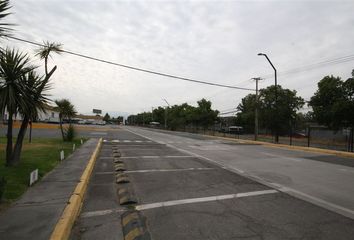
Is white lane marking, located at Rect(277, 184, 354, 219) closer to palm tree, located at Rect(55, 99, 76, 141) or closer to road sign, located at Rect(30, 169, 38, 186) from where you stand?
road sign, located at Rect(30, 169, 38, 186)

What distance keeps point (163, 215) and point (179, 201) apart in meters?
1.17

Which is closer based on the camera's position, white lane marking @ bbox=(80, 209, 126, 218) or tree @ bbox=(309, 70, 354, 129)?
white lane marking @ bbox=(80, 209, 126, 218)

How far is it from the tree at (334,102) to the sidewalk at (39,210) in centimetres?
3460

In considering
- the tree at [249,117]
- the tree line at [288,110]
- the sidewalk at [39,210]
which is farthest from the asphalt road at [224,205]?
the tree at [249,117]

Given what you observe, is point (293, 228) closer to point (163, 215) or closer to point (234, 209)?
point (234, 209)

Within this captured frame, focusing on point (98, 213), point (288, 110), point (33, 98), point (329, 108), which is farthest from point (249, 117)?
point (98, 213)

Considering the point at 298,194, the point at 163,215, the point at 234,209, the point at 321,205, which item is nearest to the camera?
the point at 163,215

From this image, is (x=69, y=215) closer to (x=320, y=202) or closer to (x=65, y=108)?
(x=320, y=202)

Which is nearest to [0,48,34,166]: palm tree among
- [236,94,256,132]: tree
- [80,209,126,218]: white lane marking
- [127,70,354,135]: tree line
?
[80,209,126,218]: white lane marking

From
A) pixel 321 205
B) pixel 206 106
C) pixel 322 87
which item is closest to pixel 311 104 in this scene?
pixel 322 87

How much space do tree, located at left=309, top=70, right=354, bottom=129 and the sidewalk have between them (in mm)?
34600

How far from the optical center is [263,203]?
301 inches

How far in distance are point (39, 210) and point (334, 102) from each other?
41680mm

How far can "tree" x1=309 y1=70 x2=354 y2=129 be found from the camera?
37375 mm
